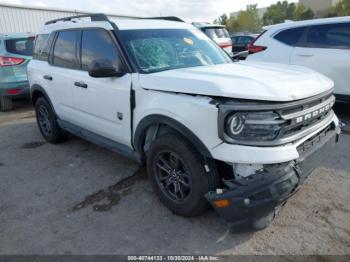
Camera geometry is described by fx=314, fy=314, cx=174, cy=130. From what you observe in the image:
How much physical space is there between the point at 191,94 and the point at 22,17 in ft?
51.1

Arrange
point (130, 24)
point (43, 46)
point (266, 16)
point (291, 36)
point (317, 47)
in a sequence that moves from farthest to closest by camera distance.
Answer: point (266, 16)
point (291, 36)
point (317, 47)
point (43, 46)
point (130, 24)

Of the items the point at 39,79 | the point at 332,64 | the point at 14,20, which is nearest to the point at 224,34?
the point at 332,64

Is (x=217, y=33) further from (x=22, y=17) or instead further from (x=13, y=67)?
(x=22, y=17)

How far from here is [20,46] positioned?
774 cm

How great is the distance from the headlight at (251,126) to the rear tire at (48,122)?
3.51m

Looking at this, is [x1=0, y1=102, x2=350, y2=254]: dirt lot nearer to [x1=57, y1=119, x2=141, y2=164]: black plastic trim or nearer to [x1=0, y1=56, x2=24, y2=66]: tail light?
[x1=57, y1=119, x2=141, y2=164]: black plastic trim

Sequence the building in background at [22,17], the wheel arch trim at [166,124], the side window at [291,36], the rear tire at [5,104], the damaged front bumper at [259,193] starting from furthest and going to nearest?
the building in background at [22,17]
the rear tire at [5,104]
the side window at [291,36]
the wheel arch trim at [166,124]
the damaged front bumper at [259,193]

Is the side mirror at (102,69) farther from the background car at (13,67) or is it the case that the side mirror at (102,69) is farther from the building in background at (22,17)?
the building in background at (22,17)

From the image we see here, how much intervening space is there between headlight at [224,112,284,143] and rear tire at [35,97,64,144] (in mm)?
3506

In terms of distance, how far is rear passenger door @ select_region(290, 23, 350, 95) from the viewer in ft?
17.9

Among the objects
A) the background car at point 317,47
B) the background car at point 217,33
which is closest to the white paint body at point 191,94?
the background car at point 317,47

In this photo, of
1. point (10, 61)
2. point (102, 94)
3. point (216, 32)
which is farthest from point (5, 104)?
point (216, 32)

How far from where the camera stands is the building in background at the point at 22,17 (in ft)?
46.9

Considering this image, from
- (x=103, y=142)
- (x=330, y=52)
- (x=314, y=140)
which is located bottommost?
(x=103, y=142)
